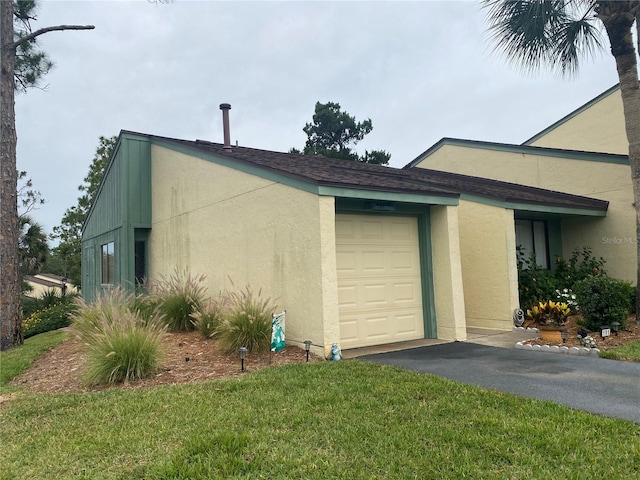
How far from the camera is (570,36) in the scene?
10.3m

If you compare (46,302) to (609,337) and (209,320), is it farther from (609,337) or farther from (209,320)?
(609,337)

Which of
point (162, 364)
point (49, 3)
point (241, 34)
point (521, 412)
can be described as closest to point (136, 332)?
point (162, 364)

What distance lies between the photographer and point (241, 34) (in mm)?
12242

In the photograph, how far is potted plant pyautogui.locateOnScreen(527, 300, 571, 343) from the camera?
7910mm

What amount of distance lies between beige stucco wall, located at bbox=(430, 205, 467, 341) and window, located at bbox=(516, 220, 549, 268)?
431 centimetres

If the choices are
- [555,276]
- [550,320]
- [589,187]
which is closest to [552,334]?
[550,320]

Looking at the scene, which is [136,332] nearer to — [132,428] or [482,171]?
[132,428]

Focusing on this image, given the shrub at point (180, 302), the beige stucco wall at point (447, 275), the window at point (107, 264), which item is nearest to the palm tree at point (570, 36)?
the beige stucco wall at point (447, 275)

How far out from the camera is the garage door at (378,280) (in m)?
7.74

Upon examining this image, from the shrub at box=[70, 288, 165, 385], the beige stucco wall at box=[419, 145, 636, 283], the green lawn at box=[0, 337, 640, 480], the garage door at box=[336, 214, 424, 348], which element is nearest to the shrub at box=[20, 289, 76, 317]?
the shrub at box=[70, 288, 165, 385]

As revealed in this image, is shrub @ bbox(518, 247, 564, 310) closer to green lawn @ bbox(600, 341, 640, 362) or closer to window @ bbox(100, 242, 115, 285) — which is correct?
green lawn @ bbox(600, 341, 640, 362)

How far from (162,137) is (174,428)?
10.2m

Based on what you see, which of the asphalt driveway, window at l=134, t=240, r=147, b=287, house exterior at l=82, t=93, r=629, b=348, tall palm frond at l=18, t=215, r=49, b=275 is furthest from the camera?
tall palm frond at l=18, t=215, r=49, b=275

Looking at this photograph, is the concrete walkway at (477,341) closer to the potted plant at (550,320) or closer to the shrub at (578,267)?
the potted plant at (550,320)
